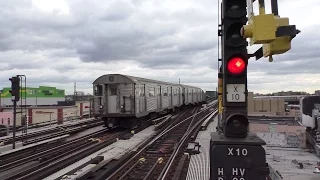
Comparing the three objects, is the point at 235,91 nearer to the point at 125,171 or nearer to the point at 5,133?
the point at 125,171

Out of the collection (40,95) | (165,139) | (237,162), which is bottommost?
(165,139)

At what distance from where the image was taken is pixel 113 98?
66.5 feet

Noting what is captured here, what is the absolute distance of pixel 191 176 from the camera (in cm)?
862

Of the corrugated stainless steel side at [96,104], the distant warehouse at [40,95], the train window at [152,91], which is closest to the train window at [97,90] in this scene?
the corrugated stainless steel side at [96,104]

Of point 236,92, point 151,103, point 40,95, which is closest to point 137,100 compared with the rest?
point 151,103

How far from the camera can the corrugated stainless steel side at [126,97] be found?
1953 cm

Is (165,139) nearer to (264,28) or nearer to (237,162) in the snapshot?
(237,162)

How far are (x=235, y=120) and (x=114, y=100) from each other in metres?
16.9

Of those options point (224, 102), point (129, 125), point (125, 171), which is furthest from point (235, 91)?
point (129, 125)

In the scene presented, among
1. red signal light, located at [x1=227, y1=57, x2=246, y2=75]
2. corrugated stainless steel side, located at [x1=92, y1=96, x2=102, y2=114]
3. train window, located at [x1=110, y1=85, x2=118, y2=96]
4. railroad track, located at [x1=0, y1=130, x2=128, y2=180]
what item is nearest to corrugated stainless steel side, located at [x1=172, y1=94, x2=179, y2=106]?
train window, located at [x1=110, y1=85, x2=118, y2=96]

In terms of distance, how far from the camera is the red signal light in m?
3.74

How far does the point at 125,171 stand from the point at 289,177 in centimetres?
477

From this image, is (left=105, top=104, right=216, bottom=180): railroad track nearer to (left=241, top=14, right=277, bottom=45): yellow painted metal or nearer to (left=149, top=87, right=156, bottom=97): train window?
(left=241, top=14, right=277, bottom=45): yellow painted metal

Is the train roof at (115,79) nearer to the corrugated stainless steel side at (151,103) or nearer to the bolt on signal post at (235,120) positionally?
the corrugated stainless steel side at (151,103)
